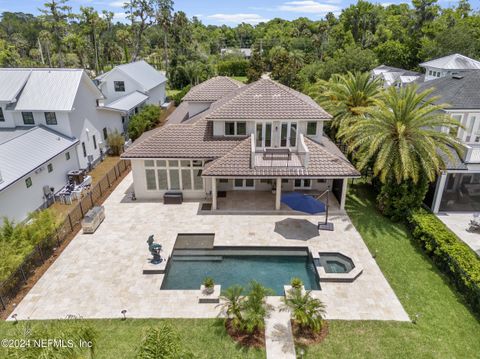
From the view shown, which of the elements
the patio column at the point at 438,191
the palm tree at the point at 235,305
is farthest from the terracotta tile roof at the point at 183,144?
the patio column at the point at 438,191

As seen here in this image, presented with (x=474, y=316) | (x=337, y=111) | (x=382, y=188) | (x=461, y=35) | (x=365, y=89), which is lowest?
(x=474, y=316)

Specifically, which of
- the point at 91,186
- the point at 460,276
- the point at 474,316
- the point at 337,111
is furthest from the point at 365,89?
the point at 91,186

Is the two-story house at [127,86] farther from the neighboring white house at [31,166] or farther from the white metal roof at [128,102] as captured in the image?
the neighboring white house at [31,166]

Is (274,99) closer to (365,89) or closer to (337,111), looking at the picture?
(337,111)

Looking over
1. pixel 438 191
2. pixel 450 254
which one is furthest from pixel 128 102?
pixel 450 254

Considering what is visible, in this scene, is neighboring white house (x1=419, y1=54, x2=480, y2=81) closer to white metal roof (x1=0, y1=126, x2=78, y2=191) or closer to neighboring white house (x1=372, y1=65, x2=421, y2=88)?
neighboring white house (x1=372, y1=65, x2=421, y2=88)

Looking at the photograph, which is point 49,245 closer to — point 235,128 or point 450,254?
point 235,128

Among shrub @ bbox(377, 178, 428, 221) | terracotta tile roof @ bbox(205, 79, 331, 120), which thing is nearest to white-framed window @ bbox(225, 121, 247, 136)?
terracotta tile roof @ bbox(205, 79, 331, 120)
